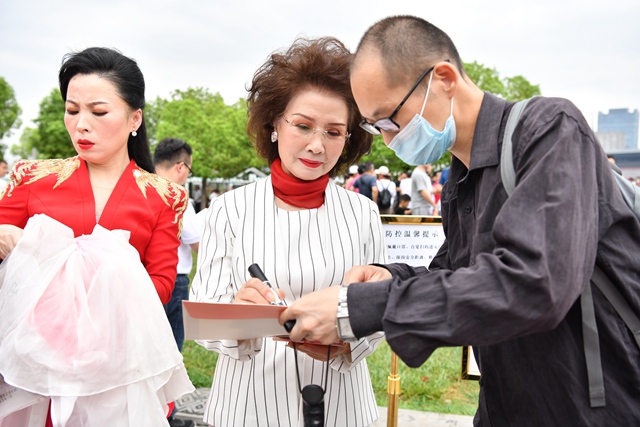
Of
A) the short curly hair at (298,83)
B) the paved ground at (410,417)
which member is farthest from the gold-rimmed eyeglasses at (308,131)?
the paved ground at (410,417)

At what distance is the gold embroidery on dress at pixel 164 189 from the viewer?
213 cm

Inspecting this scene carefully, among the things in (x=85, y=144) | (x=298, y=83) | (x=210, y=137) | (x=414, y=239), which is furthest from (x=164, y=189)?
(x=210, y=137)

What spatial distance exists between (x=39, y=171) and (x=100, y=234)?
0.46m

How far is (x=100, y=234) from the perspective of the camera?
1790 millimetres

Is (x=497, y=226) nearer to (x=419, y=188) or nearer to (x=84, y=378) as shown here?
(x=84, y=378)

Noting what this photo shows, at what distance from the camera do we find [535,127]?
125 centimetres

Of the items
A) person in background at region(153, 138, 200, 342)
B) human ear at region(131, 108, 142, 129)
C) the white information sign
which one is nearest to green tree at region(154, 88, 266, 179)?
person in background at region(153, 138, 200, 342)

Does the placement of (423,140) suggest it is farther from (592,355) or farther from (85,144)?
(85,144)

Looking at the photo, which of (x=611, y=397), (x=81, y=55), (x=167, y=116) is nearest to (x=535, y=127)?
(x=611, y=397)

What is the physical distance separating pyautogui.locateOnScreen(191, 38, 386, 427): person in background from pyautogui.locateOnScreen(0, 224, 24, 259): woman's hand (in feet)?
2.10

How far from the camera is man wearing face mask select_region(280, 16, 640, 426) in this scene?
1.12 m

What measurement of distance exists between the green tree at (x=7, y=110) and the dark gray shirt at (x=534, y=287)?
42096 mm

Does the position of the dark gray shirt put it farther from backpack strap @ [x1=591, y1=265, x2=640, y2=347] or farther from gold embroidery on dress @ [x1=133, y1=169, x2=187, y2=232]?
gold embroidery on dress @ [x1=133, y1=169, x2=187, y2=232]

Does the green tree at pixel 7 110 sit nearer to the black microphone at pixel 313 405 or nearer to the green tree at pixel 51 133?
the green tree at pixel 51 133
